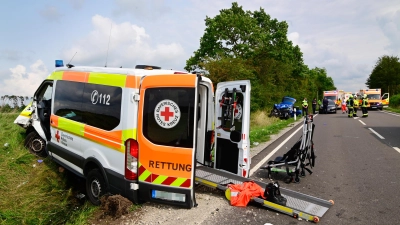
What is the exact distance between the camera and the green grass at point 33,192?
5.39 meters

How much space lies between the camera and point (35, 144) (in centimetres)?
809

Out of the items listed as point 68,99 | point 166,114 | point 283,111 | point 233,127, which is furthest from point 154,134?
point 283,111

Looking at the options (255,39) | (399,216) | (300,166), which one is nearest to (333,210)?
(399,216)

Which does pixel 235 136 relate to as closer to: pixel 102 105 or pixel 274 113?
pixel 102 105

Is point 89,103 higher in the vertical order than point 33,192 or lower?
higher

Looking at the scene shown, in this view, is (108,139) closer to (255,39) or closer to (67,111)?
(67,111)

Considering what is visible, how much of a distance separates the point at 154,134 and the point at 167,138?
195mm

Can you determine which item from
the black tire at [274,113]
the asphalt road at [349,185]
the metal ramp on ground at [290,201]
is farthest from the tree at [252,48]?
the metal ramp on ground at [290,201]

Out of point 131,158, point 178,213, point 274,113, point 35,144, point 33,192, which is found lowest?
point 33,192

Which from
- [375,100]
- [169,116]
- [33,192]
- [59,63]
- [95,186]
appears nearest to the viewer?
[169,116]

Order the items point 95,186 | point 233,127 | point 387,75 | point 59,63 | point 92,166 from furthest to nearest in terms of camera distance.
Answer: point 387,75 < point 59,63 < point 233,127 < point 92,166 < point 95,186

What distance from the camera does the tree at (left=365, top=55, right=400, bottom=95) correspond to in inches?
2324

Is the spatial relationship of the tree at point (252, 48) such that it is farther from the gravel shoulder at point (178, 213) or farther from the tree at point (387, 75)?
the tree at point (387, 75)

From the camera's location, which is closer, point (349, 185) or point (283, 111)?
point (349, 185)
